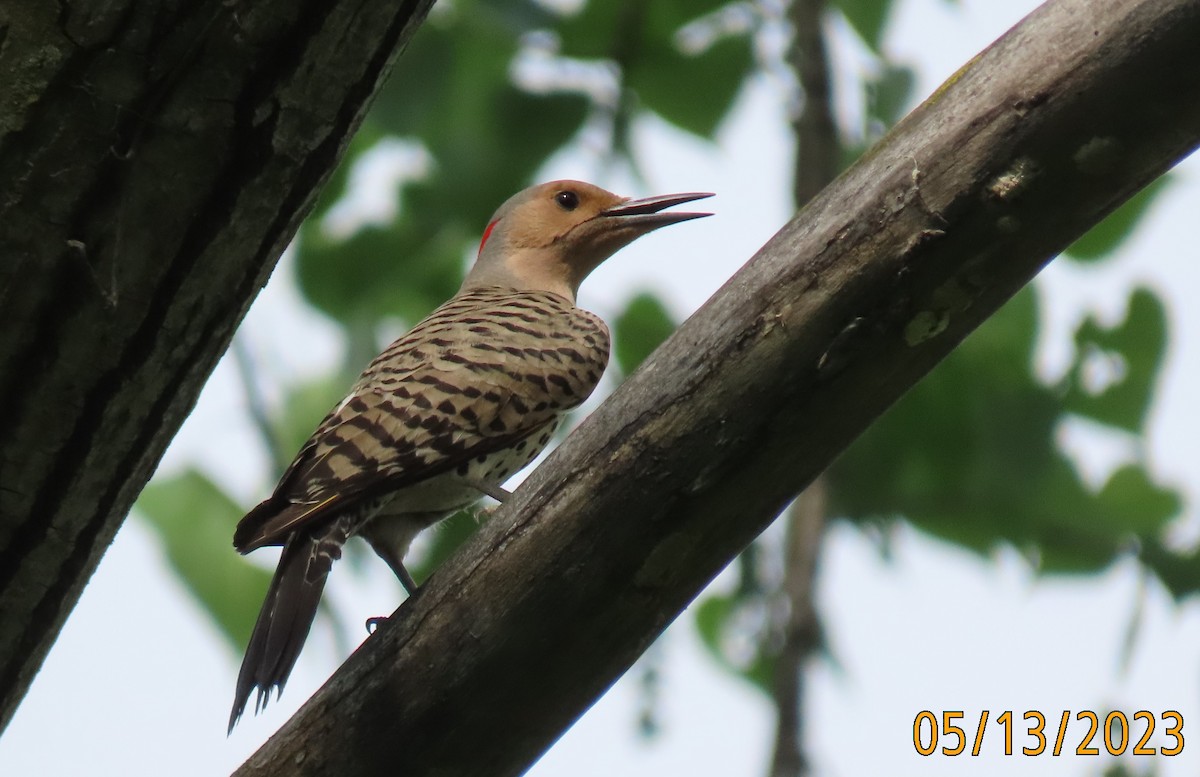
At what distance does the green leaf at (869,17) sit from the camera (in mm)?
5594

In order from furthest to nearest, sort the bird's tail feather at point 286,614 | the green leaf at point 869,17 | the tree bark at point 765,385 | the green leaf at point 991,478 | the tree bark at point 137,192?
the green leaf at point 869,17 → the green leaf at point 991,478 → the bird's tail feather at point 286,614 → the tree bark at point 765,385 → the tree bark at point 137,192

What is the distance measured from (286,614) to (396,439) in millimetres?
692

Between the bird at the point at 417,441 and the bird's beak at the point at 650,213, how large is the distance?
44 millimetres

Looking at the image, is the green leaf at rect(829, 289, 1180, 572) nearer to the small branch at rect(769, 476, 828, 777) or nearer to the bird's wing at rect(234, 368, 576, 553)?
the small branch at rect(769, 476, 828, 777)

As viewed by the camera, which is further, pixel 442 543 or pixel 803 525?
pixel 442 543

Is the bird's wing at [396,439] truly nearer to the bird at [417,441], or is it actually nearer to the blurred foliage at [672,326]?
the bird at [417,441]

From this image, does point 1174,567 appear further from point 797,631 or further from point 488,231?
point 488,231

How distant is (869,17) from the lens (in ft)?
18.4

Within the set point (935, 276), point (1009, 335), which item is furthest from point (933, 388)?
point (935, 276)

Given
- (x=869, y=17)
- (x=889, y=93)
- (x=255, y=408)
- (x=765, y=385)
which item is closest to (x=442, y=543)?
(x=255, y=408)

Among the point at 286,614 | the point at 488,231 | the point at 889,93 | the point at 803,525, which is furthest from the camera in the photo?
the point at 488,231

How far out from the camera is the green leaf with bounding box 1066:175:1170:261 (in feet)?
19.0

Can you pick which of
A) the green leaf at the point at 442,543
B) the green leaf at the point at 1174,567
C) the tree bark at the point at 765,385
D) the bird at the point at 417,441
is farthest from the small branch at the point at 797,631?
the tree bark at the point at 765,385

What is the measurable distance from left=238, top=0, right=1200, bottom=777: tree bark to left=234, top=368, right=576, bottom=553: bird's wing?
2.94ft
